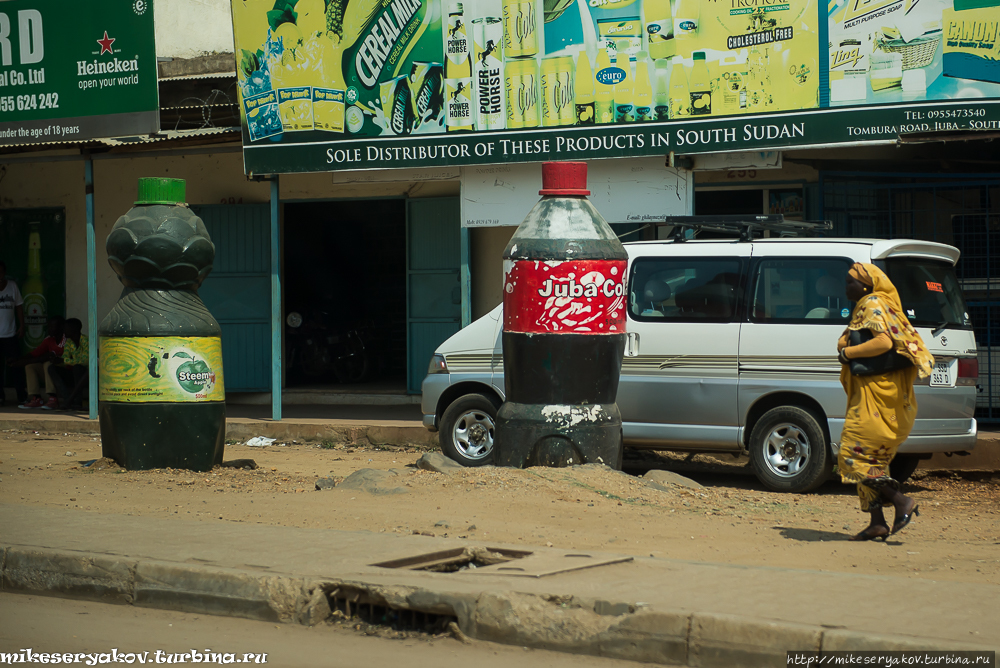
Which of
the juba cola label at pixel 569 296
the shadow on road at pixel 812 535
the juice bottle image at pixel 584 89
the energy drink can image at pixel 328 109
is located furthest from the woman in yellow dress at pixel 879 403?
the energy drink can image at pixel 328 109

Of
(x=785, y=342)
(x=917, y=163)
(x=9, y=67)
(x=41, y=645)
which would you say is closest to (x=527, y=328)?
(x=785, y=342)

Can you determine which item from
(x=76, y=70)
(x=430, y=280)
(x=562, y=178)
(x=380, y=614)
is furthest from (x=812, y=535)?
(x=76, y=70)

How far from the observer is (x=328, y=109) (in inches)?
512

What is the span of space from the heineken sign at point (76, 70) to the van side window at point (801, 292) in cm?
767

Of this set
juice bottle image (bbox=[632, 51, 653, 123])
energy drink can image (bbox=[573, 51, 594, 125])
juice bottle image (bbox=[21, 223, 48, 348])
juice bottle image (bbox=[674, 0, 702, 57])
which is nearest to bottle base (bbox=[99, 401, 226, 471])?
energy drink can image (bbox=[573, 51, 594, 125])

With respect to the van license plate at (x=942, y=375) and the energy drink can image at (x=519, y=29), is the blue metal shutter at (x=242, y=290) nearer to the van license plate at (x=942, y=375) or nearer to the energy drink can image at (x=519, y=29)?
the energy drink can image at (x=519, y=29)

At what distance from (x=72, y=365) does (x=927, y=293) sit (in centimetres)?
1122

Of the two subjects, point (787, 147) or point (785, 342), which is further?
point (787, 147)

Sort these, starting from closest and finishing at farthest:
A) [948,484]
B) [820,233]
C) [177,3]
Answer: [948,484]
[820,233]
[177,3]

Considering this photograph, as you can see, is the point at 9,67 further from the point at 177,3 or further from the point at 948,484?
the point at 948,484

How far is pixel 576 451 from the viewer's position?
28.0ft

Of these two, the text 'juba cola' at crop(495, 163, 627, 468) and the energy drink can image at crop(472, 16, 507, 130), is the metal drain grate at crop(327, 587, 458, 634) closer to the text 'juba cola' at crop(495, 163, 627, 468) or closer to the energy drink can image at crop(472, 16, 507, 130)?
the text 'juba cola' at crop(495, 163, 627, 468)

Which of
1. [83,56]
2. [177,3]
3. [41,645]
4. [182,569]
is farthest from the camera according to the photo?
[177,3]

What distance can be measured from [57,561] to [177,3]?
1339 cm
